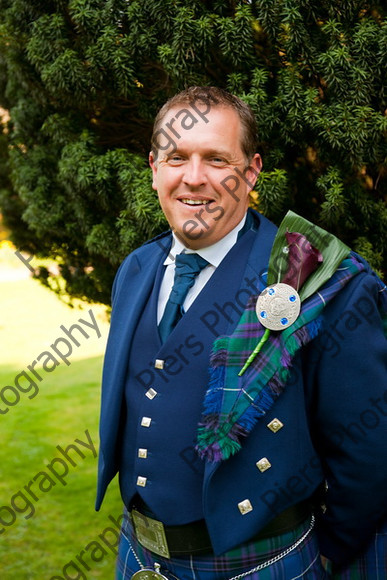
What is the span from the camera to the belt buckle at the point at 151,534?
1.61 metres

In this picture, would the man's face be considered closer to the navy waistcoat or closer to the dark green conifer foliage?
the navy waistcoat

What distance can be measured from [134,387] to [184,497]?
0.33 m

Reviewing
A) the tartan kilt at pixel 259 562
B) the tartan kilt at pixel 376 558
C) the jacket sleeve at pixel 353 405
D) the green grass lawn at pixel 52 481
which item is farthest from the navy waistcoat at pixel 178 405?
the green grass lawn at pixel 52 481

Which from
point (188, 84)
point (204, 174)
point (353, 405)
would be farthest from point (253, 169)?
point (188, 84)

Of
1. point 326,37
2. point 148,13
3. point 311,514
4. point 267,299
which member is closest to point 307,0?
point 326,37

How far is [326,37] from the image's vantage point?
2.20 meters

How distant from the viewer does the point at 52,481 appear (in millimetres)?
4465

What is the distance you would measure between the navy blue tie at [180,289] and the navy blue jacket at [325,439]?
2.9 inches

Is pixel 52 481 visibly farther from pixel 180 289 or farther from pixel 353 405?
pixel 353 405

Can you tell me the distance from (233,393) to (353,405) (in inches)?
11.8

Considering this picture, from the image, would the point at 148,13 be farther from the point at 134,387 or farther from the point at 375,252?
the point at 134,387

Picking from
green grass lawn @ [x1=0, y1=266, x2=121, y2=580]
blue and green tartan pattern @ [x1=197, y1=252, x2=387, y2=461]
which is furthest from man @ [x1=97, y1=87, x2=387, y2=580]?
green grass lawn @ [x1=0, y1=266, x2=121, y2=580]

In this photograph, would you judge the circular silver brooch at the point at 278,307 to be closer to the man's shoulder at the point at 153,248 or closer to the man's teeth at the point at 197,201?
the man's teeth at the point at 197,201

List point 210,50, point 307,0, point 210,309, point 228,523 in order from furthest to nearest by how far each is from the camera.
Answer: point 210,50 → point 307,0 → point 210,309 → point 228,523
